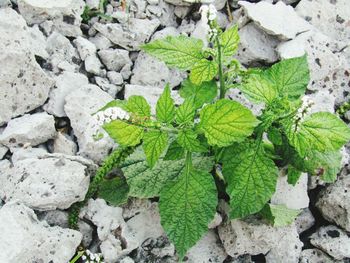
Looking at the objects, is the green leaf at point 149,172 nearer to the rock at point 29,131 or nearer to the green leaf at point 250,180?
the green leaf at point 250,180

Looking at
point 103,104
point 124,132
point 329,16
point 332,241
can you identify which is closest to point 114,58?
point 103,104

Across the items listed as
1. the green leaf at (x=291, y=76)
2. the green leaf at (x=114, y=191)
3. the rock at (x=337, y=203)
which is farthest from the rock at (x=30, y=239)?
the rock at (x=337, y=203)

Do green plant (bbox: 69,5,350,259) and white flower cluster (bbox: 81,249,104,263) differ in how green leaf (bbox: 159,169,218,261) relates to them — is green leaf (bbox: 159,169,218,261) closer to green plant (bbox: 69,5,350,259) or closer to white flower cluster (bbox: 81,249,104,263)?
green plant (bbox: 69,5,350,259)

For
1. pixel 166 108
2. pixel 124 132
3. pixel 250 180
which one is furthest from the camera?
pixel 250 180

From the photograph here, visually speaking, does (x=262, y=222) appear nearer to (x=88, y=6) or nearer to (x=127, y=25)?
(x=127, y=25)

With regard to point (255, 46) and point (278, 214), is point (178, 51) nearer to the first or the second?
point (255, 46)

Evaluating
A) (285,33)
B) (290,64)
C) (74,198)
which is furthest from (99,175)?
(285,33)
